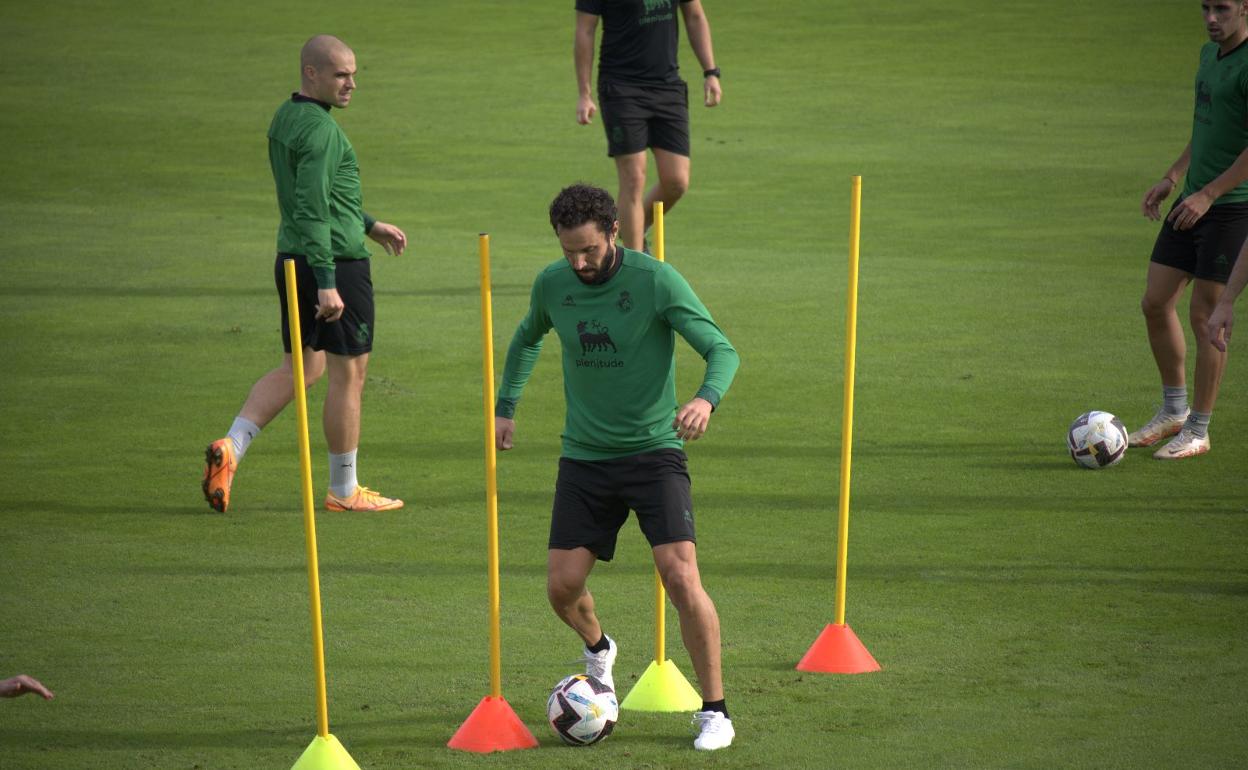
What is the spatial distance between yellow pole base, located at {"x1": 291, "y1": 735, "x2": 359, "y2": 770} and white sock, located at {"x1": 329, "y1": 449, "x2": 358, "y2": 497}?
3360mm

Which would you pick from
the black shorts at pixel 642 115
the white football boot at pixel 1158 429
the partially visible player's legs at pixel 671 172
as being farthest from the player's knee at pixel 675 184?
the white football boot at pixel 1158 429

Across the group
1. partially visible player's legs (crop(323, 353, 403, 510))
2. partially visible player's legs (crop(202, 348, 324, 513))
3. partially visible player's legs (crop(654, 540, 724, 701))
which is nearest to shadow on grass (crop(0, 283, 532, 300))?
partially visible player's legs (crop(202, 348, 324, 513))

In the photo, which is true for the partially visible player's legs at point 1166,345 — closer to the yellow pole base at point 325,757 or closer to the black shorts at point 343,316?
the black shorts at point 343,316

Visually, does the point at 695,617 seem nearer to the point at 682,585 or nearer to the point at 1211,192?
the point at 682,585

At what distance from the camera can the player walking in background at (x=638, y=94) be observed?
12742 millimetres

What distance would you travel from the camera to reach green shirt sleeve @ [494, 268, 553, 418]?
6555 mm

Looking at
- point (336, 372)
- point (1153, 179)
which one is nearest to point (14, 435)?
point (336, 372)

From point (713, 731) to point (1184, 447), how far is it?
4.85m

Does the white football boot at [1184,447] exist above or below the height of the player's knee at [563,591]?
below

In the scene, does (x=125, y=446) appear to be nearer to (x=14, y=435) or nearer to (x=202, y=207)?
(x=14, y=435)

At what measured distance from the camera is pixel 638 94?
12.7m

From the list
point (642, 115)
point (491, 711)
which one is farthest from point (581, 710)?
point (642, 115)

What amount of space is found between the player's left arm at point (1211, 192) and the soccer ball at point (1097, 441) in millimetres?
1136

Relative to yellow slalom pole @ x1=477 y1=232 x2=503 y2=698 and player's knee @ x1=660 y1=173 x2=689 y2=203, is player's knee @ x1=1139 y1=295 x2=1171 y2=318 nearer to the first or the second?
player's knee @ x1=660 y1=173 x2=689 y2=203
